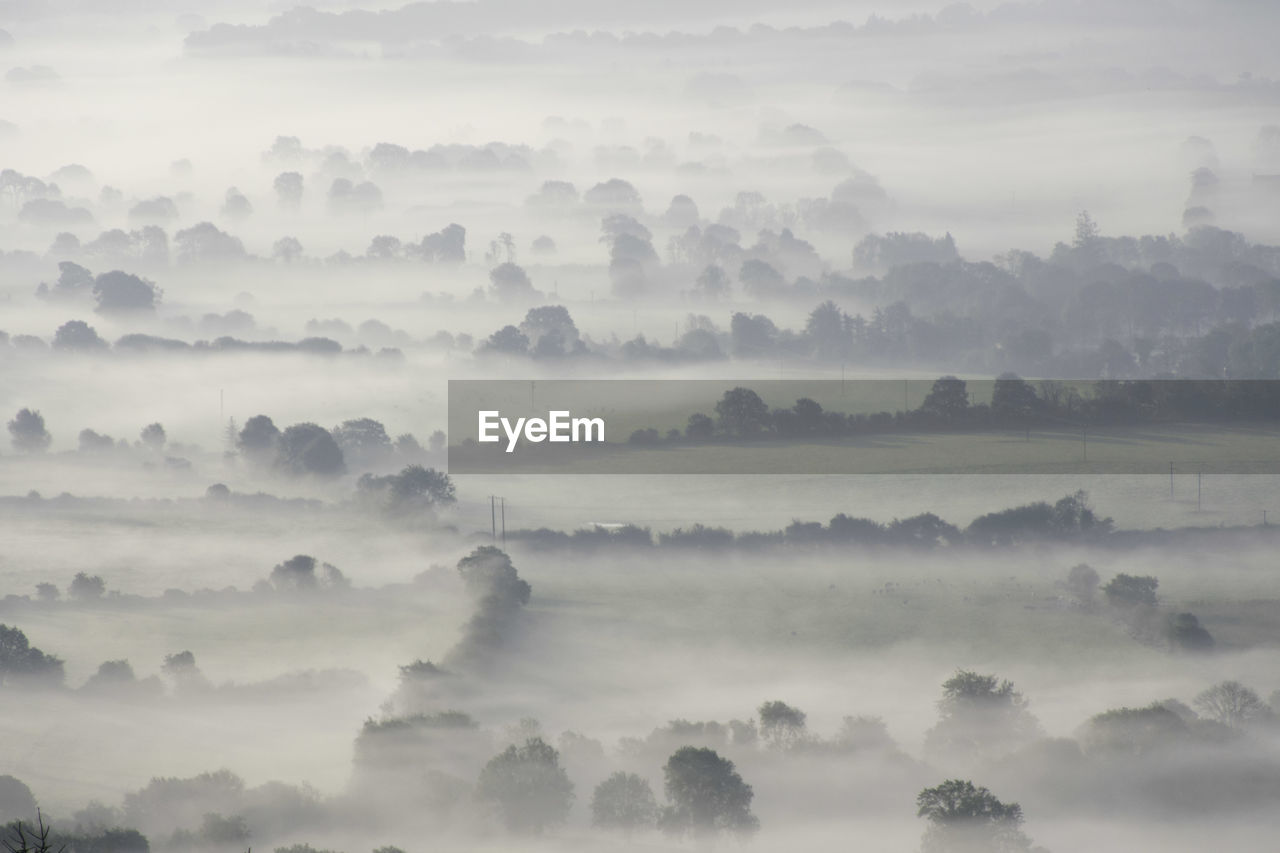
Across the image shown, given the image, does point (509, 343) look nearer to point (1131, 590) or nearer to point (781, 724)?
point (1131, 590)

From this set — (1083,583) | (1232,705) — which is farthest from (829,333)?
(1232,705)

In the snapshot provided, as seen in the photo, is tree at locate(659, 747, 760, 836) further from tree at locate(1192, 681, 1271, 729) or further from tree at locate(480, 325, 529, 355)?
tree at locate(480, 325, 529, 355)

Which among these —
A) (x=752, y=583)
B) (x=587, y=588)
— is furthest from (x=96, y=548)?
(x=752, y=583)

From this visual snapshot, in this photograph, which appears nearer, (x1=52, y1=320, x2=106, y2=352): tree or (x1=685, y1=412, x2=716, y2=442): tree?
(x1=685, y1=412, x2=716, y2=442): tree

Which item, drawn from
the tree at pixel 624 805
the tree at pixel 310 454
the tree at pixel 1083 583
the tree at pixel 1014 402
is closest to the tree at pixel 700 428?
the tree at pixel 1014 402

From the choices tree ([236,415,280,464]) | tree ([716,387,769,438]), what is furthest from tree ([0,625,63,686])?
tree ([716,387,769,438])
